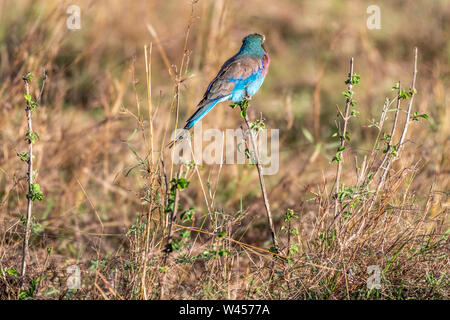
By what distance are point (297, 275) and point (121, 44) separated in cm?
446

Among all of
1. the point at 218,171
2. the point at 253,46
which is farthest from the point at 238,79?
the point at 218,171

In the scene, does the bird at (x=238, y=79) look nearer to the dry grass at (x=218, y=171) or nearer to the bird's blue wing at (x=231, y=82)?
the bird's blue wing at (x=231, y=82)

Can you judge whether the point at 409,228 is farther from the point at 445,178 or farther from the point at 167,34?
the point at 167,34

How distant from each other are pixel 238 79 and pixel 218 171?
0.99 meters

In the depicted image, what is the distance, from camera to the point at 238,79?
117 inches
